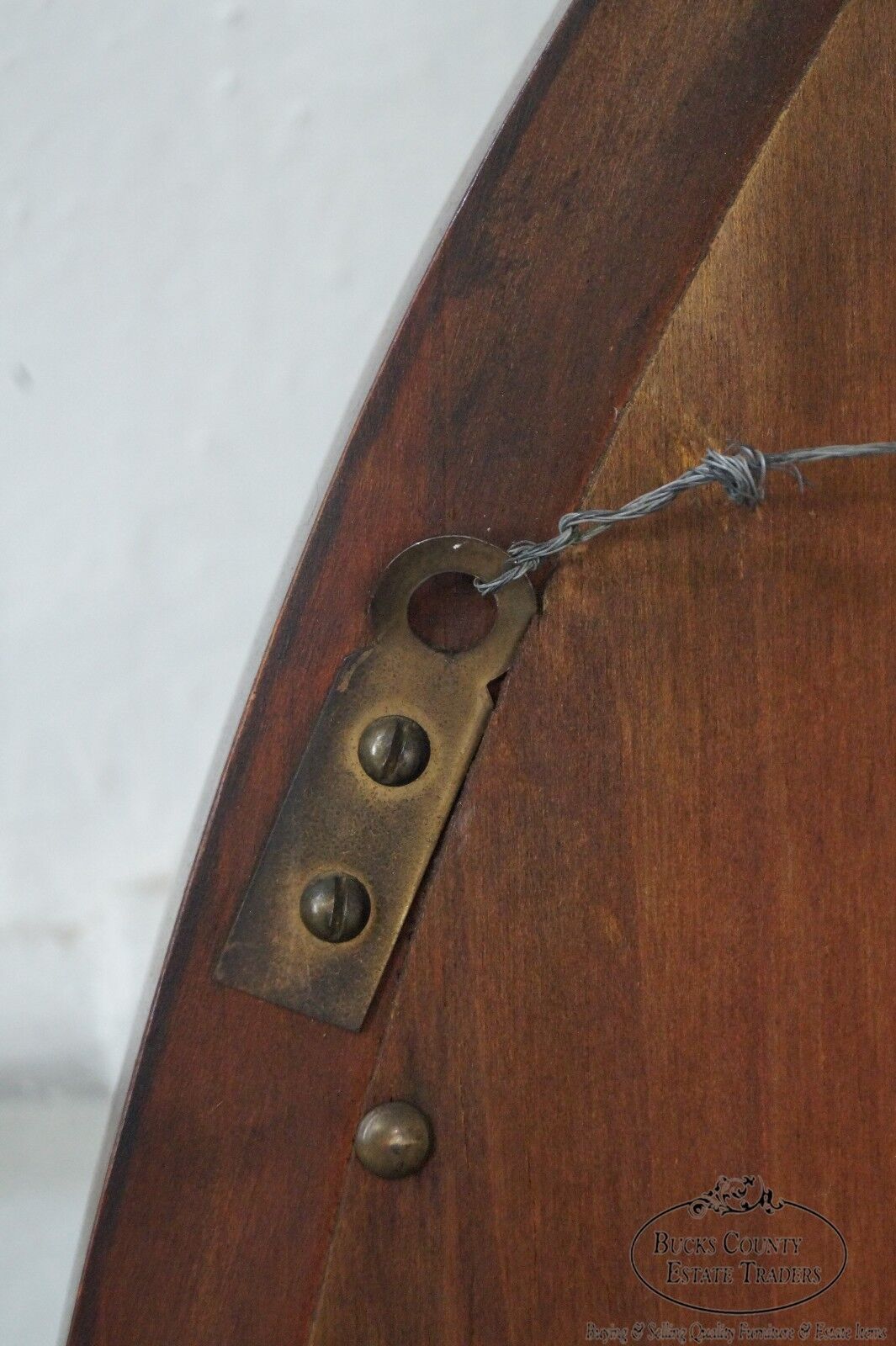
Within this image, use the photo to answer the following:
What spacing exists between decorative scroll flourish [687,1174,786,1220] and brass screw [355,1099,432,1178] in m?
0.09

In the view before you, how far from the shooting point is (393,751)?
1.18 feet

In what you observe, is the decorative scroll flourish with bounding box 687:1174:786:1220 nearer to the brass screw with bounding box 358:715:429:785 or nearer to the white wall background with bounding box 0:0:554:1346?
the brass screw with bounding box 358:715:429:785

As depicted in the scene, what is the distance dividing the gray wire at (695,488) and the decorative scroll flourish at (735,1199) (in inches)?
7.8

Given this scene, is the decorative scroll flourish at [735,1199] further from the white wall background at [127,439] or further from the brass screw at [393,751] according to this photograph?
the white wall background at [127,439]

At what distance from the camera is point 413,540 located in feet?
1.19

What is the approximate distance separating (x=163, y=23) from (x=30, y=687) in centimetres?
43

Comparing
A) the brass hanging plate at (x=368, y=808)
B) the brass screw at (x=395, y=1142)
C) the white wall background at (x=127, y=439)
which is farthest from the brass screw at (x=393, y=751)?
the white wall background at (x=127, y=439)

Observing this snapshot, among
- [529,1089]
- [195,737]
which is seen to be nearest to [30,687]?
[195,737]

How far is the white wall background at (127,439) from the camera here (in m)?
0.69

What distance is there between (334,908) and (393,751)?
0.17 ft

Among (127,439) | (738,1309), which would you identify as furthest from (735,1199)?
(127,439)

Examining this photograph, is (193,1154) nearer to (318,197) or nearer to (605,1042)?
(605,1042)

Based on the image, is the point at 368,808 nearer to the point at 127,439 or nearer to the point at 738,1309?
the point at 738,1309

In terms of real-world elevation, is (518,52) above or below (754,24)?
above
